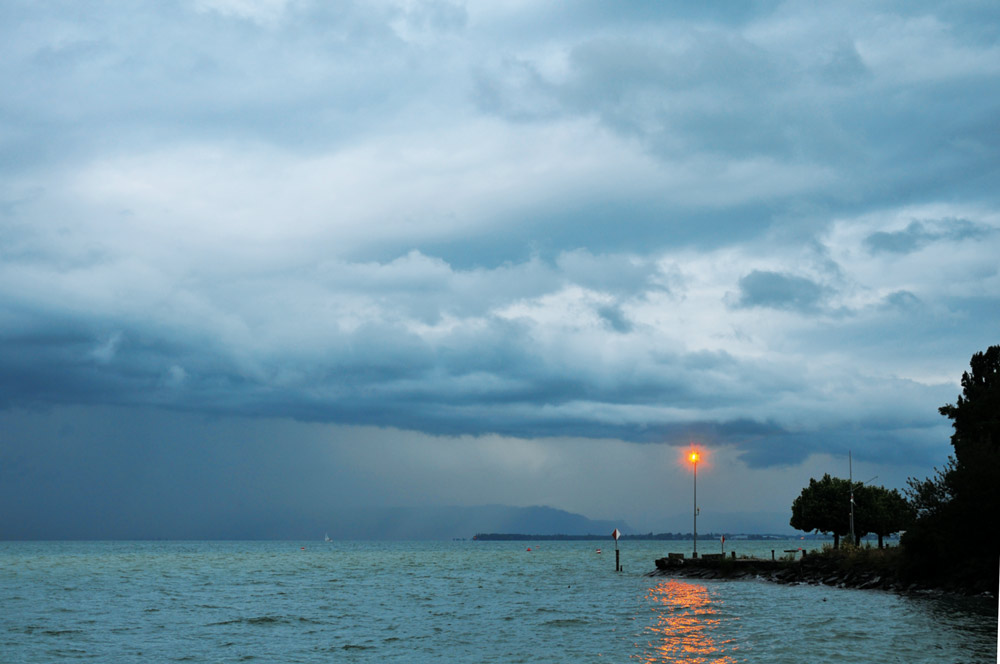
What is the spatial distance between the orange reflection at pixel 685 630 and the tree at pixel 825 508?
44725 mm

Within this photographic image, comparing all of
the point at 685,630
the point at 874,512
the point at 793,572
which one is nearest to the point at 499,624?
the point at 685,630

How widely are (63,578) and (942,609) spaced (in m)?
92.3

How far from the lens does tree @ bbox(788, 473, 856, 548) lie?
111 metres

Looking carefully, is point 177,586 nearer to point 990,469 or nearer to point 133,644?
point 133,644

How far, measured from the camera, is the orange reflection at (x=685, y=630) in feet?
123

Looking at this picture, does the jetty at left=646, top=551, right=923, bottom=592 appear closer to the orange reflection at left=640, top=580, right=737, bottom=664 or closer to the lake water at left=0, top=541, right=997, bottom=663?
the lake water at left=0, top=541, right=997, bottom=663

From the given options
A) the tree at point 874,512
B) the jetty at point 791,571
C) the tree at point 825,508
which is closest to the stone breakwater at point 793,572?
the jetty at point 791,571

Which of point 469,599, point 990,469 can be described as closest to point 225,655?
point 469,599

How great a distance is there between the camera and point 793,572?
81.3 m

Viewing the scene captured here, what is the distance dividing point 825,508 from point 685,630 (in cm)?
7191

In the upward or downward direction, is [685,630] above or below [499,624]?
above

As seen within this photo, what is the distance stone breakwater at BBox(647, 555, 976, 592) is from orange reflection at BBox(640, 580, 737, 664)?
11924 mm

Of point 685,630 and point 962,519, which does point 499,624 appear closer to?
point 685,630

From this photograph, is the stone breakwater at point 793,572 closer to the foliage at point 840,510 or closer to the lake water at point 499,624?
the lake water at point 499,624
